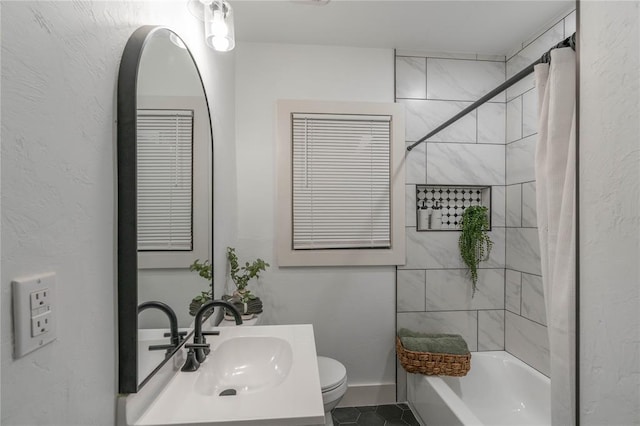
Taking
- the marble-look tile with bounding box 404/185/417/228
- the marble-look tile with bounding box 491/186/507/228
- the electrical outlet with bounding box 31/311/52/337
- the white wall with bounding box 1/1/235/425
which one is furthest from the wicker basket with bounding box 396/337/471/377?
the electrical outlet with bounding box 31/311/52/337

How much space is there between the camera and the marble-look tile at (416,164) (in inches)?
89.9

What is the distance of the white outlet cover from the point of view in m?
0.46

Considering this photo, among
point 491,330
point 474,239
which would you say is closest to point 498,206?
Answer: point 474,239

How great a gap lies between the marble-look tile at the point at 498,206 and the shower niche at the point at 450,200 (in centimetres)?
3

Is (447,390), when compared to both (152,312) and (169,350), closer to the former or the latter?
(169,350)

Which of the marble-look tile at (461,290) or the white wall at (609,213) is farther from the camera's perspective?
the marble-look tile at (461,290)

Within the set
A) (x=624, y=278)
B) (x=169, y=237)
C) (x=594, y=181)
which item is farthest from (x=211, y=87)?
(x=624, y=278)

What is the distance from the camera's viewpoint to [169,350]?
1.02m

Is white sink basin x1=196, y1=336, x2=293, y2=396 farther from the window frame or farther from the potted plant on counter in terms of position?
the window frame

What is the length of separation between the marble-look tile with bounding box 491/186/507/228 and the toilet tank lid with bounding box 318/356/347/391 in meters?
1.51

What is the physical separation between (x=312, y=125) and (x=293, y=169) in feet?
1.14

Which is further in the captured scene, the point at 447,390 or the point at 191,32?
the point at 447,390

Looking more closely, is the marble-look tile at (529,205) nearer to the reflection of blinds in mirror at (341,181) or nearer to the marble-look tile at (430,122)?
the marble-look tile at (430,122)

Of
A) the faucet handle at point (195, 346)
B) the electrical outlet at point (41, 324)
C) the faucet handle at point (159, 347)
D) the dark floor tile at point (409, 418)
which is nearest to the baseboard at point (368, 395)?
the dark floor tile at point (409, 418)
